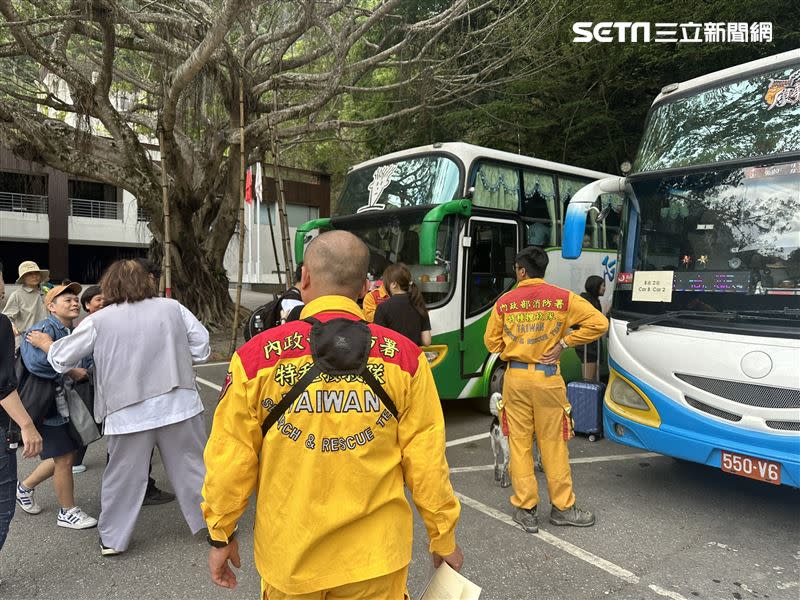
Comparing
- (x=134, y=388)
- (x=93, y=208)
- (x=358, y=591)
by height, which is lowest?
(x=358, y=591)

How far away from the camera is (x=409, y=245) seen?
6.72m

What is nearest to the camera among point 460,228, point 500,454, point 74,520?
point 74,520

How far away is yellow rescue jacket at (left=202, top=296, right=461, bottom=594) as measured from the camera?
68.6 inches

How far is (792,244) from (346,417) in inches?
136

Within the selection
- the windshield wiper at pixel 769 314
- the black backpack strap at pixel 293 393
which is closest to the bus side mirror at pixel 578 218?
the windshield wiper at pixel 769 314

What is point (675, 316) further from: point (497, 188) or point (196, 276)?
point (196, 276)

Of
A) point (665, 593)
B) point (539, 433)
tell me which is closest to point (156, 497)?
point (539, 433)

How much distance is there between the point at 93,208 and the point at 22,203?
294cm

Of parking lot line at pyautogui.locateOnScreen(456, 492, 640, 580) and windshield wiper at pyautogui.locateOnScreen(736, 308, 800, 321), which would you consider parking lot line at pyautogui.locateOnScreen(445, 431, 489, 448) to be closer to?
parking lot line at pyautogui.locateOnScreen(456, 492, 640, 580)

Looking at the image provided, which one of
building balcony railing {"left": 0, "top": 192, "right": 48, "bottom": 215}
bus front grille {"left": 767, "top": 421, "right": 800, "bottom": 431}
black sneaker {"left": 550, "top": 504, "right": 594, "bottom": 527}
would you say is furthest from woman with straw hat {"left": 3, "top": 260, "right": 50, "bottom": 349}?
building balcony railing {"left": 0, "top": 192, "right": 48, "bottom": 215}

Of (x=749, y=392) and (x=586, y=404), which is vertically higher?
(x=749, y=392)

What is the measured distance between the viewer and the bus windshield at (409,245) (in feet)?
20.9

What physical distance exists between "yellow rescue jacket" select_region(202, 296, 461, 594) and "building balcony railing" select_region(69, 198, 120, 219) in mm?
30181

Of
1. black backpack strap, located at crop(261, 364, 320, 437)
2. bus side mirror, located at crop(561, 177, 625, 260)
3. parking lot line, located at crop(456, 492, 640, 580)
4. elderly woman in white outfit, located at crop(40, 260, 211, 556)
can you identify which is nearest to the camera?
black backpack strap, located at crop(261, 364, 320, 437)
